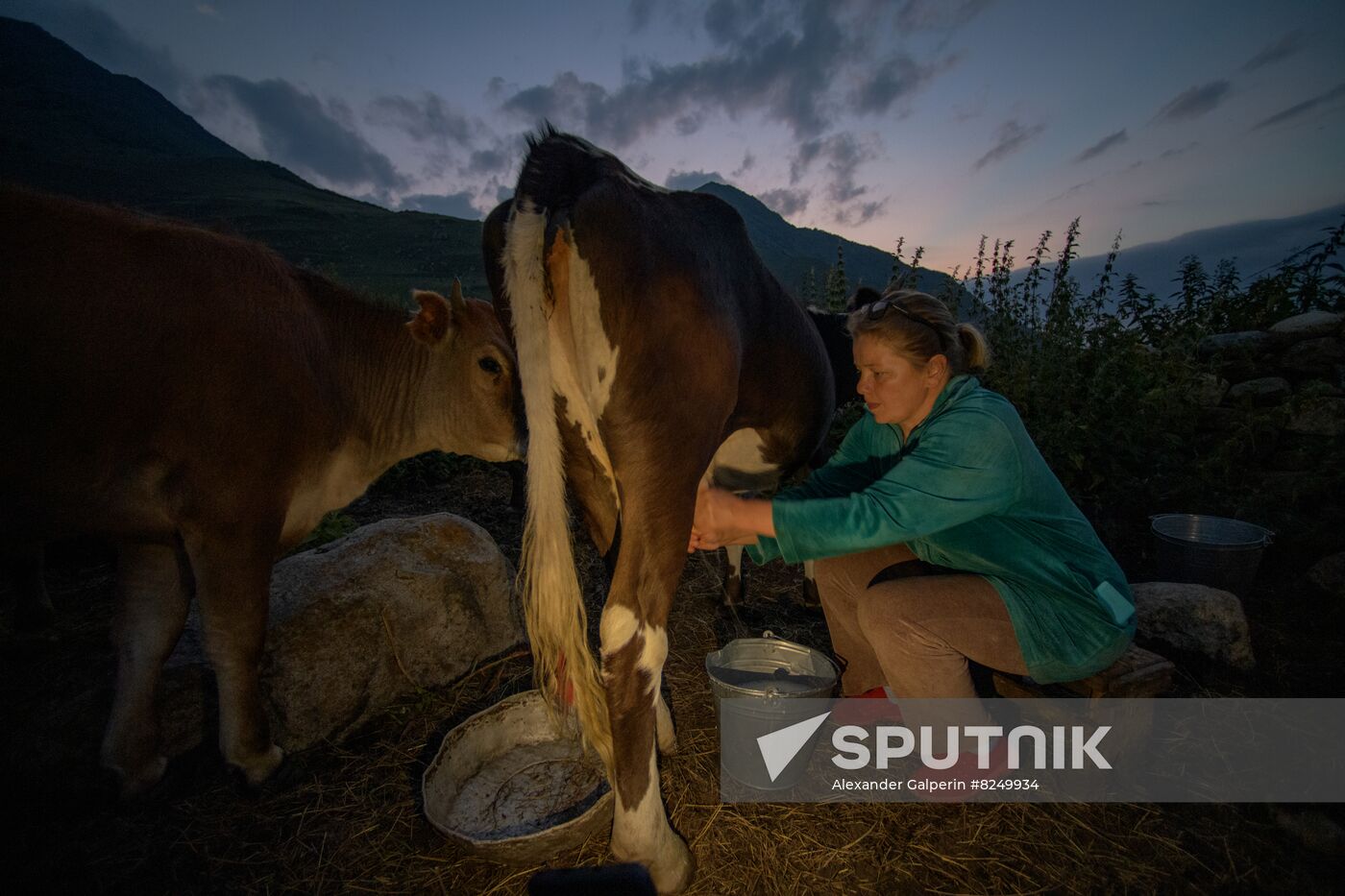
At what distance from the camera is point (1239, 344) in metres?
5.77

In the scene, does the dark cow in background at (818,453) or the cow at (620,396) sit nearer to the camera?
the cow at (620,396)

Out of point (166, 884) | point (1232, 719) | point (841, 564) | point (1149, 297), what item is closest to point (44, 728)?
point (166, 884)

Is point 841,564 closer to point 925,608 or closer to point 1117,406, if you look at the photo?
point 925,608

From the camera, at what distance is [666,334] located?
6.57ft

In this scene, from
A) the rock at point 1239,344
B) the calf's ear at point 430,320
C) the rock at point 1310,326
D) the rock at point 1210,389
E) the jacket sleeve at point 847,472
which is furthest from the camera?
the rock at point 1239,344

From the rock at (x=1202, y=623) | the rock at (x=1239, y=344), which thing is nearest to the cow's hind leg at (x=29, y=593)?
the rock at (x=1202, y=623)

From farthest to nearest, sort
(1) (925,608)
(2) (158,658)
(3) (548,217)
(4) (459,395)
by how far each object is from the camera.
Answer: (4) (459,395)
(2) (158,658)
(1) (925,608)
(3) (548,217)

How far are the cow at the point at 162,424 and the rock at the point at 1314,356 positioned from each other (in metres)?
8.15

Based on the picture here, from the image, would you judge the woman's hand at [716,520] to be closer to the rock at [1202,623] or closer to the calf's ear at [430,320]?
the calf's ear at [430,320]

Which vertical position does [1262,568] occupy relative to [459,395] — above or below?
below

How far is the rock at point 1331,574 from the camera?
3.80m

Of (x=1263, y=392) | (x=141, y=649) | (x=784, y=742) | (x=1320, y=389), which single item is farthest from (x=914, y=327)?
(x=1263, y=392)

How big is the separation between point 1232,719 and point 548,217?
4165 mm

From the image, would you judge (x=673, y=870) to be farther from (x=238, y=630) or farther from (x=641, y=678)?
(x=238, y=630)
